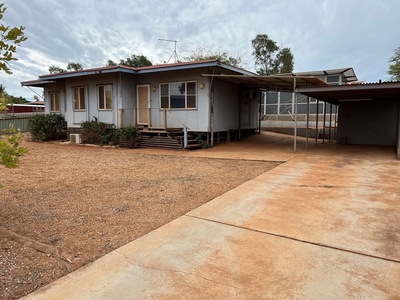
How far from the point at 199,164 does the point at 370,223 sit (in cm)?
510

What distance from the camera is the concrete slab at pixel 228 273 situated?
2.09 metres

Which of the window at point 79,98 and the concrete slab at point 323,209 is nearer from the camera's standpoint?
the concrete slab at point 323,209

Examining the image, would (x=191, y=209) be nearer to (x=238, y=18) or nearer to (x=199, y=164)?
(x=199, y=164)

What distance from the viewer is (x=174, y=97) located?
12.8 metres

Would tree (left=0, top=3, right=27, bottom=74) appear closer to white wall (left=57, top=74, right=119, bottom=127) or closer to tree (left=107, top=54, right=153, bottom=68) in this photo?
white wall (left=57, top=74, right=119, bottom=127)

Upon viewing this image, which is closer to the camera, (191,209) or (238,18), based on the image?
(191,209)

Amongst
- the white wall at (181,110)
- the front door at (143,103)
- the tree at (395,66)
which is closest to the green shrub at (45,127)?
the front door at (143,103)

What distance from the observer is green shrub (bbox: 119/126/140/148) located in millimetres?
12328

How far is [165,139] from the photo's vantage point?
1207 centimetres

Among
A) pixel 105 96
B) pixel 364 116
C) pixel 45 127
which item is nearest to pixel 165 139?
pixel 105 96

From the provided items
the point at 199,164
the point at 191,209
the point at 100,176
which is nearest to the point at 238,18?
the point at 199,164

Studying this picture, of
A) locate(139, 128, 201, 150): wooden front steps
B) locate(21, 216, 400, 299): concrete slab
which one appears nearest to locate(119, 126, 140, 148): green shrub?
locate(139, 128, 201, 150): wooden front steps

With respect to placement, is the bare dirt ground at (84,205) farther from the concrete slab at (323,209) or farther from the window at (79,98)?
the window at (79,98)

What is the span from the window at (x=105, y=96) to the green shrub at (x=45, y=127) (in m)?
3.54
